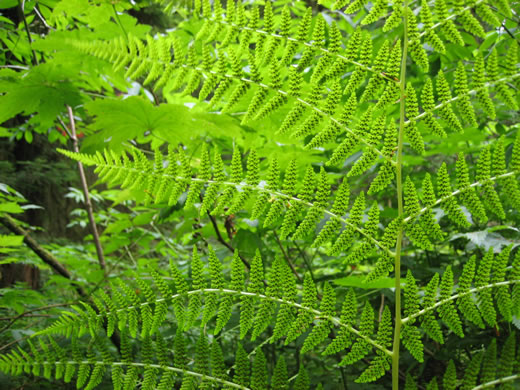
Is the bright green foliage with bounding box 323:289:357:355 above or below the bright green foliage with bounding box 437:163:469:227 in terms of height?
below

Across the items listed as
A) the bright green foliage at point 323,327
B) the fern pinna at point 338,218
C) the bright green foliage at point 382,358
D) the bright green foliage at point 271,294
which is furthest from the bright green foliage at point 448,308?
the bright green foliage at point 271,294

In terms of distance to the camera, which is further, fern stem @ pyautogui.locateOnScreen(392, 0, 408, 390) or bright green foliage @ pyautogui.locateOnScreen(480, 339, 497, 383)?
fern stem @ pyautogui.locateOnScreen(392, 0, 408, 390)

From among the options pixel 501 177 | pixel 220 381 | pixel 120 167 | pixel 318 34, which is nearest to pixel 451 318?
pixel 501 177

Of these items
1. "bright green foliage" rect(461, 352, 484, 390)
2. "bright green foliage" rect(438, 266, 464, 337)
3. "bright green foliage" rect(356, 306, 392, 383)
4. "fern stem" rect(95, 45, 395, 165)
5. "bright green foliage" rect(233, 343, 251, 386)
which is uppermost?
"fern stem" rect(95, 45, 395, 165)

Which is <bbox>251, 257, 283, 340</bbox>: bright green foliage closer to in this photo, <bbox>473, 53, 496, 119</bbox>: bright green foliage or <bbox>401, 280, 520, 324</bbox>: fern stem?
<bbox>401, 280, 520, 324</bbox>: fern stem

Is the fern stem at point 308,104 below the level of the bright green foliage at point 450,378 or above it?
above

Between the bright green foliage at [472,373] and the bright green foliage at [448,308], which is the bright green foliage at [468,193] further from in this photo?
Result: the bright green foliage at [472,373]

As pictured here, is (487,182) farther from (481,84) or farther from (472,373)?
(472,373)

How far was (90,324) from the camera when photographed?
75 cm

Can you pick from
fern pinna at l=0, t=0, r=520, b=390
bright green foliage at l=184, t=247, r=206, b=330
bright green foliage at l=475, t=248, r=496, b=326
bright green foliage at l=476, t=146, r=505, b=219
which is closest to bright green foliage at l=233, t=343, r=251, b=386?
fern pinna at l=0, t=0, r=520, b=390

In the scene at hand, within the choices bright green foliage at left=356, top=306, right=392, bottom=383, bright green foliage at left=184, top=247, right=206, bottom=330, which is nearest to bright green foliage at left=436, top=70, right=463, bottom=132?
bright green foliage at left=356, top=306, right=392, bottom=383

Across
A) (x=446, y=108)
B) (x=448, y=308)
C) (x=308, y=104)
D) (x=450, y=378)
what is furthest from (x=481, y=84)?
(x=450, y=378)

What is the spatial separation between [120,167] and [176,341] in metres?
0.42

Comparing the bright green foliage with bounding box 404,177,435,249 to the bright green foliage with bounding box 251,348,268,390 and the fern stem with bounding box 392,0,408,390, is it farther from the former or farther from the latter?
the bright green foliage with bounding box 251,348,268,390
